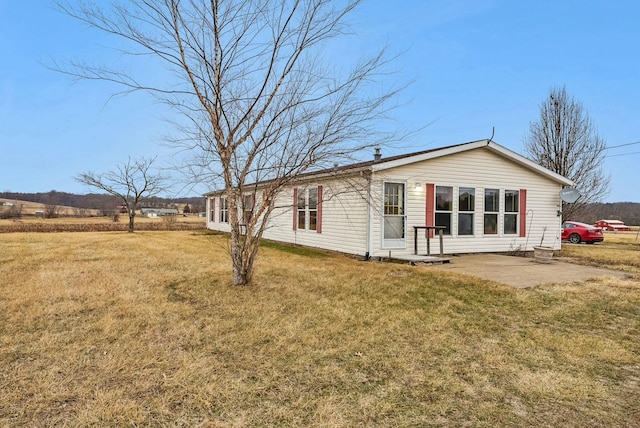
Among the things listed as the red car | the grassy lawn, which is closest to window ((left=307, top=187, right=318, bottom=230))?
the grassy lawn

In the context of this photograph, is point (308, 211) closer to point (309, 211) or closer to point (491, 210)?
point (309, 211)

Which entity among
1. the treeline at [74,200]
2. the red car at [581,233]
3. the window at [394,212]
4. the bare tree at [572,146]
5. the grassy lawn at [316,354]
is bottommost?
the grassy lawn at [316,354]

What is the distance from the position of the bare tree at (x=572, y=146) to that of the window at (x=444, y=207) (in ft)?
30.1

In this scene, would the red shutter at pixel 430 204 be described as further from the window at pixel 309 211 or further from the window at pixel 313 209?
the window at pixel 313 209

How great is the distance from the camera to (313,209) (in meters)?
11.8

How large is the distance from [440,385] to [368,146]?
3.87 meters

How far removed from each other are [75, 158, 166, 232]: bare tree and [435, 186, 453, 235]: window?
663 inches

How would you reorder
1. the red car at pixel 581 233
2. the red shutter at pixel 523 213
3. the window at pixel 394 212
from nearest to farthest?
the window at pixel 394 212
the red shutter at pixel 523 213
the red car at pixel 581 233

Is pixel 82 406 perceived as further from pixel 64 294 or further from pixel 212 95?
pixel 212 95

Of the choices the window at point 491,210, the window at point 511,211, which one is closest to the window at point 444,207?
the window at point 491,210

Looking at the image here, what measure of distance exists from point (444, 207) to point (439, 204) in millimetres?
176

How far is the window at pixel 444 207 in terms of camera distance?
33.2 ft

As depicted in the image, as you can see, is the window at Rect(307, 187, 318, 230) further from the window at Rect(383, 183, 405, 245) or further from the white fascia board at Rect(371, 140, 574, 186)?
the white fascia board at Rect(371, 140, 574, 186)

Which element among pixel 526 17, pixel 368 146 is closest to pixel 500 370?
pixel 368 146
